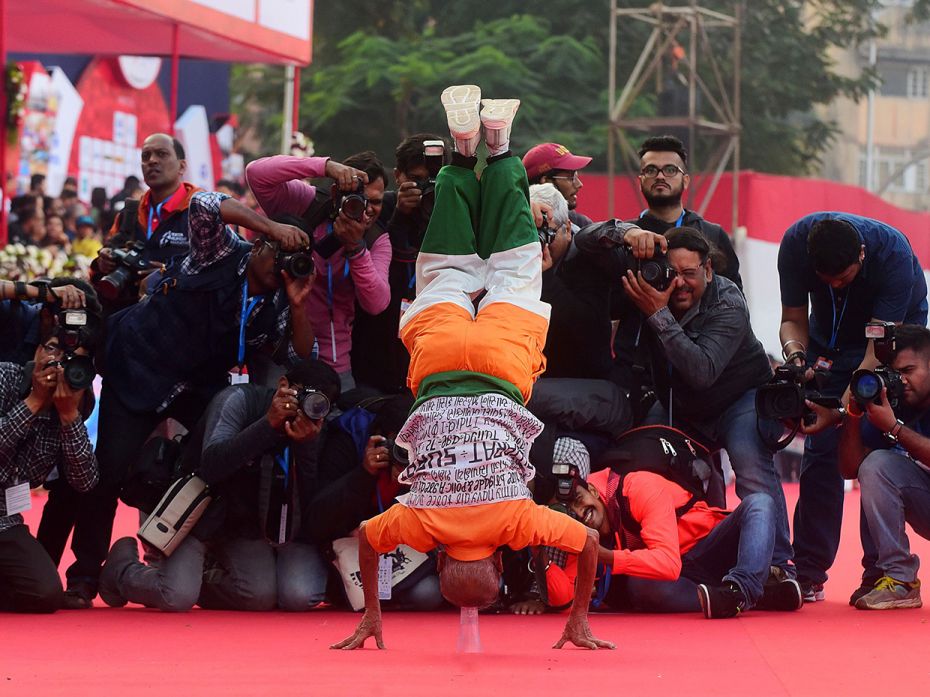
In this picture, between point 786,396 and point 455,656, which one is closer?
point 455,656

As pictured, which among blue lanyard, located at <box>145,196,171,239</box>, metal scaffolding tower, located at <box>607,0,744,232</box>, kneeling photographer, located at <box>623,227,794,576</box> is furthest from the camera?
metal scaffolding tower, located at <box>607,0,744,232</box>

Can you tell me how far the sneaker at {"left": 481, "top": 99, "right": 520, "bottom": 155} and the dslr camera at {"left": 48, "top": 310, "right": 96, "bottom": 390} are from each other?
1.62m

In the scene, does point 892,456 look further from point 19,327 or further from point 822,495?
point 19,327

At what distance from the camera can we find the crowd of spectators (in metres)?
5.51

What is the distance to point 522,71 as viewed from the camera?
Result: 1856 cm

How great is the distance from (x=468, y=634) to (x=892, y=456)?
2082 mm

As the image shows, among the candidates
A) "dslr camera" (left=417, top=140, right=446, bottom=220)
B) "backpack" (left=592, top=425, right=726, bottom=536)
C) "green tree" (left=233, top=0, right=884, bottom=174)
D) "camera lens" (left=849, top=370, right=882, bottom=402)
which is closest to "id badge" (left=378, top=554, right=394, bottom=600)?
"backpack" (left=592, top=425, right=726, bottom=536)

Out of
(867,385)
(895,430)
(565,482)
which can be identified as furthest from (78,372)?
(895,430)

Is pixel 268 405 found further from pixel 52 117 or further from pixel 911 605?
pixel 52 117

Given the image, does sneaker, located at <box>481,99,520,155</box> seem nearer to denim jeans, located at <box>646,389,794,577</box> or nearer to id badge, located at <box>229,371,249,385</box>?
denim jeans, located at <box>646,389,794,577</box>

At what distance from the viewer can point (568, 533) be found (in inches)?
175

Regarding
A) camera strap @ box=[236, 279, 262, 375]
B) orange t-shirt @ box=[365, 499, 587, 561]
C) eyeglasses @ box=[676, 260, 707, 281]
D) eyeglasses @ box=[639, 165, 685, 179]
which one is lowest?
orange t-shirt @ box=[365, 499, 587, 561]

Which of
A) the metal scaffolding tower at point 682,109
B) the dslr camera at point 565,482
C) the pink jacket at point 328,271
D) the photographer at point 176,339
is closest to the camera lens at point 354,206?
Result: the pink jacket at point 328,271

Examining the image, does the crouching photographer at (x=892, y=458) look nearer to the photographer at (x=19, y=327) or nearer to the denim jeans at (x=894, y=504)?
the denim jeans at (x=894, y=504)
